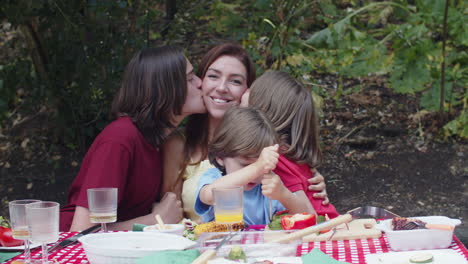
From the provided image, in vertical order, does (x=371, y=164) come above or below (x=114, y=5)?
below

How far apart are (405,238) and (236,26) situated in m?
3.31

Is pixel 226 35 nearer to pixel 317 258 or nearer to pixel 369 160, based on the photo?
pixel 369 160

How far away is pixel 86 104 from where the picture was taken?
5.50 m

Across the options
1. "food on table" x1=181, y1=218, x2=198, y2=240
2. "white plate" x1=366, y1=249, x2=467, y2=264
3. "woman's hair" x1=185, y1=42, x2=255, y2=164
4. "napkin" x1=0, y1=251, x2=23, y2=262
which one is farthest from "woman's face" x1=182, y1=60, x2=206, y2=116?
"white plate" x1=366, y1=249, x2=467, y2=264

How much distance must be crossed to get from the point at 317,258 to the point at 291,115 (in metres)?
1.27

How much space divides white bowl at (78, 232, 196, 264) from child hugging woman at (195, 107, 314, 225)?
515 mm

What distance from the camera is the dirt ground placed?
5.28 meters

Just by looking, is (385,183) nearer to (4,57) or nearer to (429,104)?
(429,104)

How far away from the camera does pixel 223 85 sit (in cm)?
364

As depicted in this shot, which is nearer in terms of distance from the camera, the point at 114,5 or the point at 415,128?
the point at 114,5

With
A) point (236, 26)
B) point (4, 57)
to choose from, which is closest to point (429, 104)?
point (236, 26)

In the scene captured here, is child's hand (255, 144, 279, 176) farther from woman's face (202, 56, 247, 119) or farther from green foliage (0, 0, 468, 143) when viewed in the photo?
green foliage (0, 0, 468, 143)

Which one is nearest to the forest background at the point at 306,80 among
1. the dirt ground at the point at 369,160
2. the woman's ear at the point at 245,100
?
the dirt ground at the point at 369,160

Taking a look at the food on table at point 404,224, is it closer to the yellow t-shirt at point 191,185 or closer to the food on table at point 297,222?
the food on table at point 297,222
